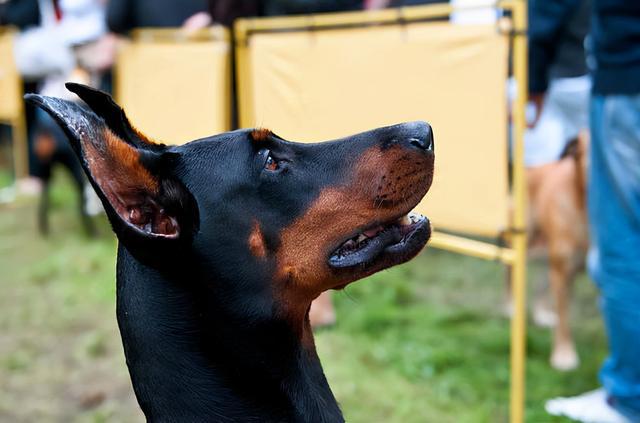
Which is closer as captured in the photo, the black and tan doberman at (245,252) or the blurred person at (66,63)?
the black and tan doberman at (245,252)

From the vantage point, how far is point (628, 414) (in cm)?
354

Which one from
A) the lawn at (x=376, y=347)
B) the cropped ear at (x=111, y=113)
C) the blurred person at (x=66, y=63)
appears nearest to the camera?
the cropped ear at (x=111, y=113)

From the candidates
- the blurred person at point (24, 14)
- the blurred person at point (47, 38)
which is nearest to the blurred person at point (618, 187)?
the blurred person at point (47, 38)

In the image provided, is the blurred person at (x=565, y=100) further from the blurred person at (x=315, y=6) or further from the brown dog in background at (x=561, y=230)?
the blurred person at (x=315, y=6)

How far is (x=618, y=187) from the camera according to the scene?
335cm

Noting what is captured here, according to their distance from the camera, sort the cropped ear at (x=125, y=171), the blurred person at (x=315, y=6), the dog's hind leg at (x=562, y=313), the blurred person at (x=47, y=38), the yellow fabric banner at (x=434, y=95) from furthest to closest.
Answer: the blurred person at (x=47, y=38), the blurred person at (x=315, y=6), the dog's hind leg at (x=562, y=313), the yellow fabric banner at (x=434, y=95), the cropped ear at (x=125, y=171)

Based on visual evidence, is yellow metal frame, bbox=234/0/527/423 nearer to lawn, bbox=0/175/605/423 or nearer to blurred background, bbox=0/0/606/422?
blurred background, bbox=0/0/606/422

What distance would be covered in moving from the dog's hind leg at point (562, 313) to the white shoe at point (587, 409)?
487 mm

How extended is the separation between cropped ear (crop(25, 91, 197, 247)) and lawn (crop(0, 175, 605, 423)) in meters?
2.23

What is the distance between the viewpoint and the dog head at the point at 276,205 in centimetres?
194

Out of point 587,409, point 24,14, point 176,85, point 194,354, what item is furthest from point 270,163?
point 24,14

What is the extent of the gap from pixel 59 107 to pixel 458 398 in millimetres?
2891

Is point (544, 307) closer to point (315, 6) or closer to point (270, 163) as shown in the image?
point (315, 6)

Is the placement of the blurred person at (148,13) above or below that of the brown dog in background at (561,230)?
above
